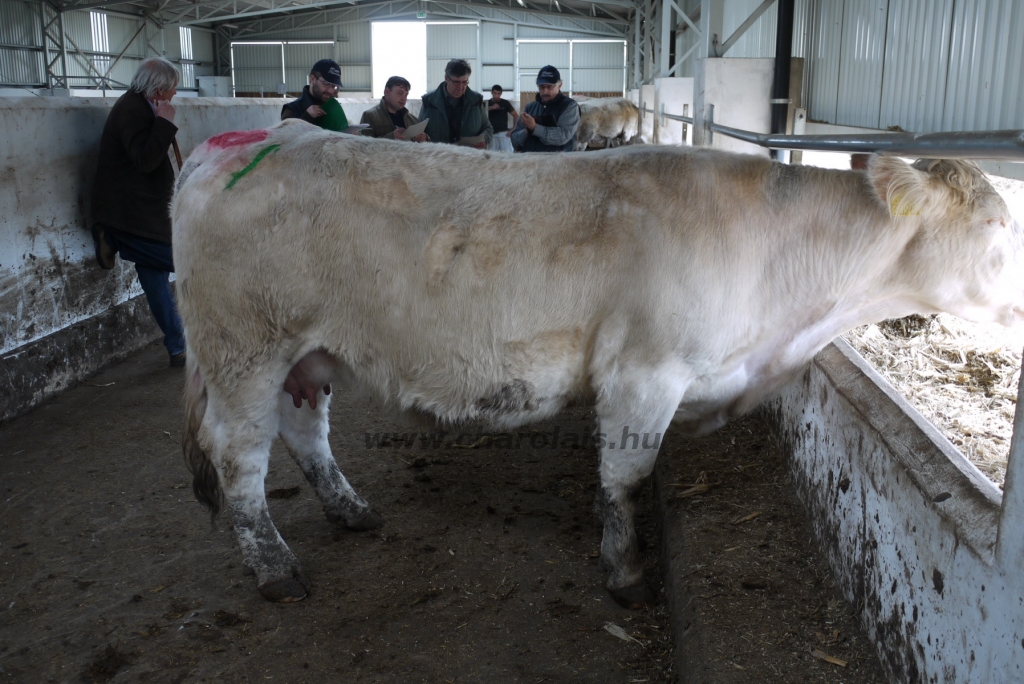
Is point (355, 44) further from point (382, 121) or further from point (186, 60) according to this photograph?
point (382, 121)

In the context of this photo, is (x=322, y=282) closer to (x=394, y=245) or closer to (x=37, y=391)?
(x=394, y=245)

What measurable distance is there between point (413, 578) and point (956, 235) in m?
2.30

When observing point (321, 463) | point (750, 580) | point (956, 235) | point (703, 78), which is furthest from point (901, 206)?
point (703, 78)

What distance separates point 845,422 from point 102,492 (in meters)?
3.39

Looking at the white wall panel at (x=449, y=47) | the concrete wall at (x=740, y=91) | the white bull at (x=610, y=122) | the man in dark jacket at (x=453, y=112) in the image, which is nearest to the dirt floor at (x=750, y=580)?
the man in dark jacket at (x=453, y=112)

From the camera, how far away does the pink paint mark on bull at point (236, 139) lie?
3.14 metres

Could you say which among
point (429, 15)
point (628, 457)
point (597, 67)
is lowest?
point (628, 457)

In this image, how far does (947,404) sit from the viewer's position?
3.08 meters

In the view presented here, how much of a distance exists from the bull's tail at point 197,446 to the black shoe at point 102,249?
288cm

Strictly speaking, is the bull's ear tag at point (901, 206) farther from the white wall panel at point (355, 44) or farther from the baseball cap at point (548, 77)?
the white wall panel at point (355, 44)

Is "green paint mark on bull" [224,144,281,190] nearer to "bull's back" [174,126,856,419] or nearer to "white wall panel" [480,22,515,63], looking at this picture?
"bull's back" [174,126,856,419]

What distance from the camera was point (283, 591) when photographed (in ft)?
10.1

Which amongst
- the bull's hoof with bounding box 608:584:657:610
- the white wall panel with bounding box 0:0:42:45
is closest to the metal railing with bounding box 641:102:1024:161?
the bull's hoof with bounding box 608:584:657:610

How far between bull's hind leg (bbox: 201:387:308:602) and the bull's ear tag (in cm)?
226
